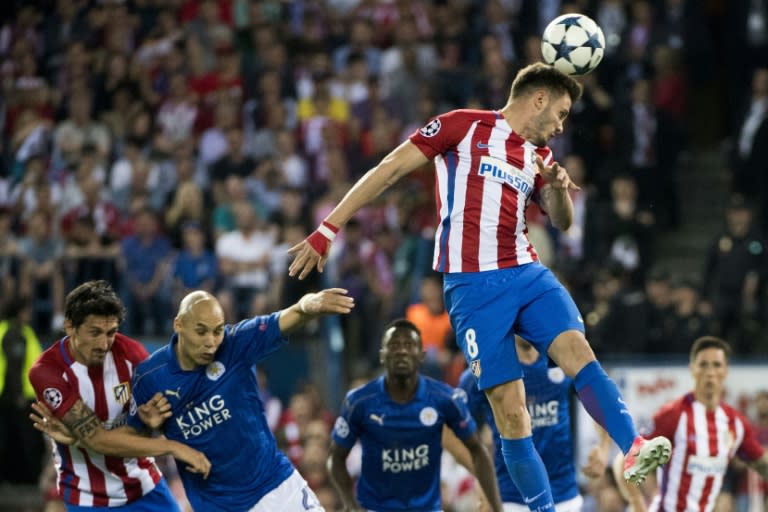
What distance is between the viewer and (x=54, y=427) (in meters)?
8.42

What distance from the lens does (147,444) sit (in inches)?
326

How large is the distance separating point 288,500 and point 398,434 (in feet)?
3.96

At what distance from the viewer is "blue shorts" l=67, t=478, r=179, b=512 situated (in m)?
8.62

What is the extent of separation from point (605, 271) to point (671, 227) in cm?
238

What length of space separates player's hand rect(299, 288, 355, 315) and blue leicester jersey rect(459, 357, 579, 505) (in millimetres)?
1960

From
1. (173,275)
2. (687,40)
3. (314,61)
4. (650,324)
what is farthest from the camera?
(314,61)

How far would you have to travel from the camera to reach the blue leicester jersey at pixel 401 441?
9.46m

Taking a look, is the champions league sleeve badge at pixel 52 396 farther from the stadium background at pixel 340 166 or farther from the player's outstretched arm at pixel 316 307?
the stadium background at pixel 340 166

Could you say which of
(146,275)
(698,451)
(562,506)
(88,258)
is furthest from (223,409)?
(88,258)

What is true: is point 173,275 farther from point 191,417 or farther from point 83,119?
point 191,417

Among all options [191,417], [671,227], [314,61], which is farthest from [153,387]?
[314,61]

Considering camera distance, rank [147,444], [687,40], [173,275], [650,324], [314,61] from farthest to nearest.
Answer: [314,61]
[687,40]
[173,275]
[650,324]
[147,444]

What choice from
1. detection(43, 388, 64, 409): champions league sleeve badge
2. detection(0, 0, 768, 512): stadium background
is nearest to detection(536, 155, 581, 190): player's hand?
detection(43, 388, 64, 409): champions league sleeve badge

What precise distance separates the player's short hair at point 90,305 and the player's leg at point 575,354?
7.80 feet
